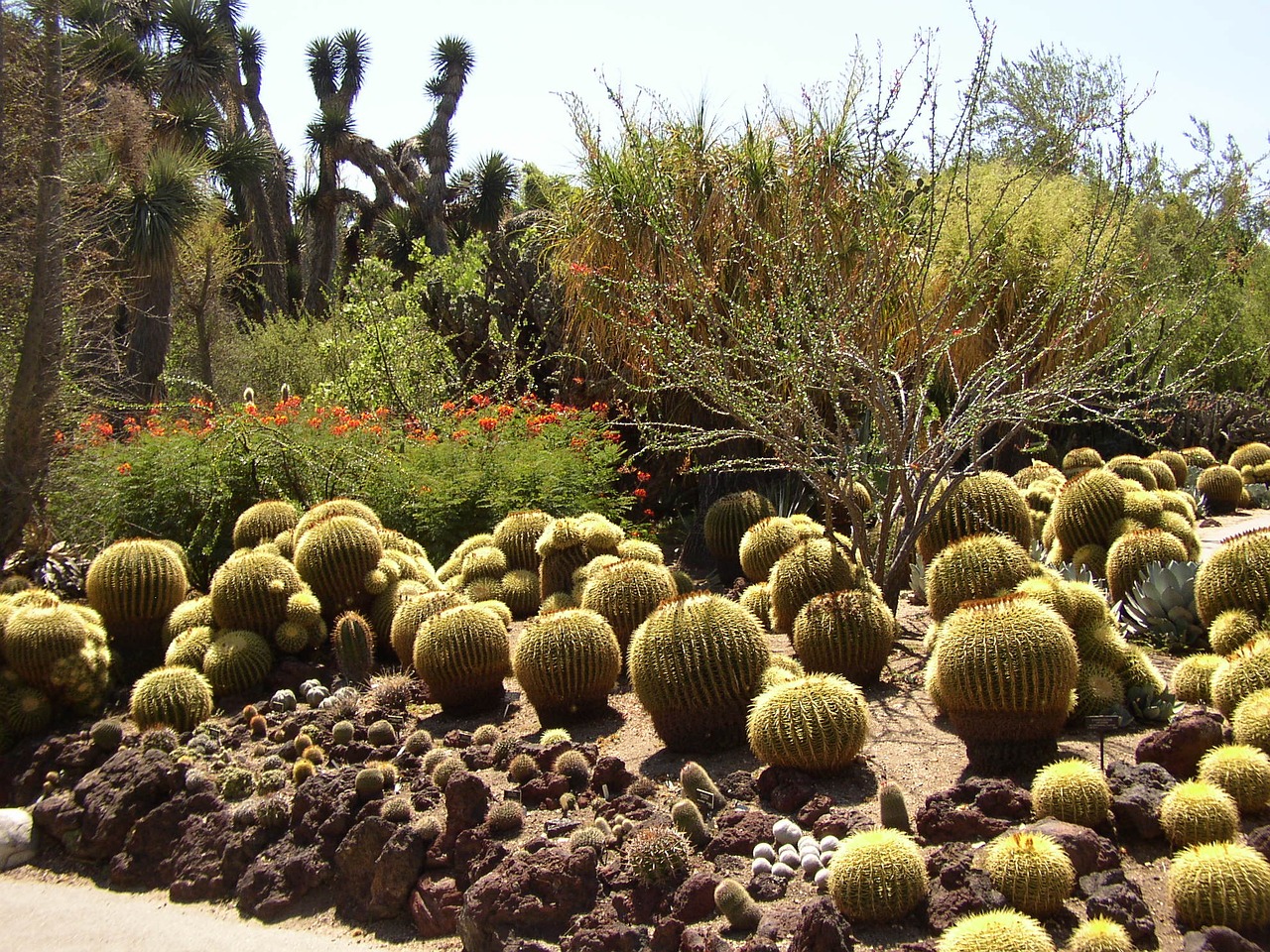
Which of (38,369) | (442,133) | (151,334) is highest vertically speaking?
(442,133)

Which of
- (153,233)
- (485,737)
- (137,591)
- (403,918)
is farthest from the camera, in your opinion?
(153,233)

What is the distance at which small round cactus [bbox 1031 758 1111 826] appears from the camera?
397 cm

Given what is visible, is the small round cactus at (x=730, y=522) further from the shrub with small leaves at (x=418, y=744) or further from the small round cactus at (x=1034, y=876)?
the small round cactus at (x=1034, y=876)

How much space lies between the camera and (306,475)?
9.41 m

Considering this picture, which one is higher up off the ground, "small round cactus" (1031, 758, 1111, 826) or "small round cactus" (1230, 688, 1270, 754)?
"small round cactus" (1230, 688, 1270, 754)

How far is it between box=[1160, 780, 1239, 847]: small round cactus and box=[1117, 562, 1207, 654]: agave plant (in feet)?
8.18

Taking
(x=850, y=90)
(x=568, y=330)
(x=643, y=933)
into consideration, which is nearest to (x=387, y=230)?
(x=568, y=330)

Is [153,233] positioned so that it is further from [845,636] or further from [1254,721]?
[1254,721]

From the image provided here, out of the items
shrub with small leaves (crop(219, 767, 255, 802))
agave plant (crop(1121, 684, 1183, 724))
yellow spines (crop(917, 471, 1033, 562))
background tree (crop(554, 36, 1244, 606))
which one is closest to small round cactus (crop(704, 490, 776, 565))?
background tree (crop(554, 36, 1244, 606))

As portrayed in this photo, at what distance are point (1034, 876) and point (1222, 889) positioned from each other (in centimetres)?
54

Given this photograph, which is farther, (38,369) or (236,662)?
(38,369)

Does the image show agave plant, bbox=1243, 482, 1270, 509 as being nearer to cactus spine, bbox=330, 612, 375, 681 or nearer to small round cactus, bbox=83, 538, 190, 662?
cactus spine, bbox=330, 612, 375, 681

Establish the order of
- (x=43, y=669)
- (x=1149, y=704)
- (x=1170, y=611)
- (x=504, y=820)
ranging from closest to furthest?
(x=504, y=820) < (x=1149, y=704) < (x=1170, y=611) < (x=43, y=669)

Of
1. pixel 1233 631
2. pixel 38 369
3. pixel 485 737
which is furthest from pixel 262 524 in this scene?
pixel 1233 631
